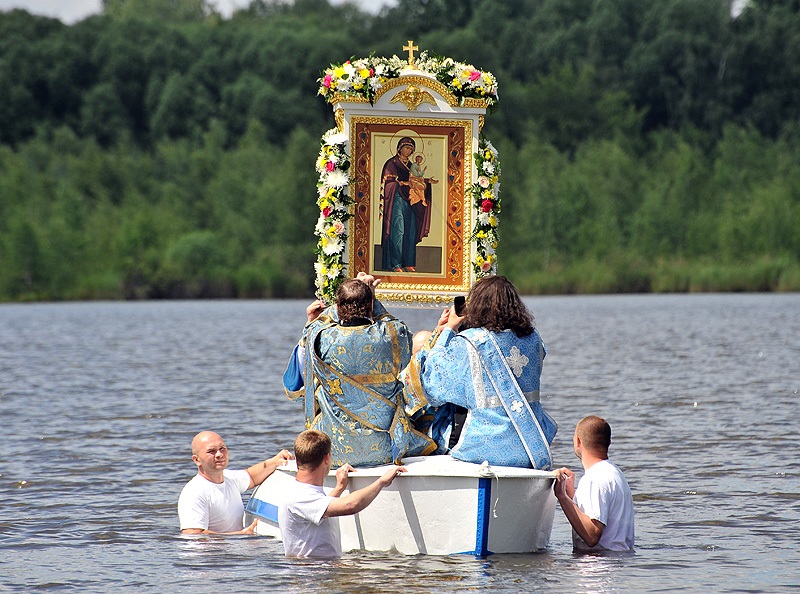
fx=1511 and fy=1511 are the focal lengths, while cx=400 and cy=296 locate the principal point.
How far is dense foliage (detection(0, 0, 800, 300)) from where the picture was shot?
74188mm

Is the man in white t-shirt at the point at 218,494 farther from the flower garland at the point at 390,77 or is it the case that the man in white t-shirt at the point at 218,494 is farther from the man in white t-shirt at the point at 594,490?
the flower garland at the point at 390,77

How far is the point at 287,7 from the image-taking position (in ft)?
395

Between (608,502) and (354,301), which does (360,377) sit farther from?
(608,502)

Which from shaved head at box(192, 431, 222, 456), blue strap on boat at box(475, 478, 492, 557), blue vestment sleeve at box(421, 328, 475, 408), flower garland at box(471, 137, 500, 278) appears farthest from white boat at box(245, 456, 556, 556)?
flower garland at box(471, 137, 500, 278)

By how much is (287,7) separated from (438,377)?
4476 inches

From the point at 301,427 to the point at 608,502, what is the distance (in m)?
9.87

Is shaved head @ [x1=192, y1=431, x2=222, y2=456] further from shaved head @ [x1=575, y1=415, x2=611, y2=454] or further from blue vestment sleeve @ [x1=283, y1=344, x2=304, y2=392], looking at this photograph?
shaved head @ [x1=575, y1=415, x2=611, y2=454]

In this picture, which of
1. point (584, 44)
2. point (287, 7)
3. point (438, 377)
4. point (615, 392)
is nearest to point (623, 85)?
point (584, 44)

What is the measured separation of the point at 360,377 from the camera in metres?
9.77

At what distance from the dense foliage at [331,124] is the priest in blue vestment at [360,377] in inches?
2350

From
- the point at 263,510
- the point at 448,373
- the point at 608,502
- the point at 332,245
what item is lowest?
the point at 263,510

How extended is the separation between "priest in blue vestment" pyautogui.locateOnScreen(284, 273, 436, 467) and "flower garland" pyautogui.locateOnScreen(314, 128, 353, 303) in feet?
3.38

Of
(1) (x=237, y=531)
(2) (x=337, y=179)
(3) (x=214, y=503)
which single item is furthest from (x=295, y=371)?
(2) (x=337, y=179)

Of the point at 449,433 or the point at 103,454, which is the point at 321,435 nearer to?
the point at 449,433
